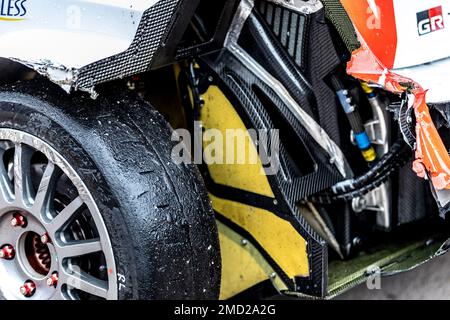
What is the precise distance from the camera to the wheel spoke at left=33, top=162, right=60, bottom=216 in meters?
3.13

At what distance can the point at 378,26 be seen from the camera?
2.78 m

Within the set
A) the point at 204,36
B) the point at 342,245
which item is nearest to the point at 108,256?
the point at 204,36

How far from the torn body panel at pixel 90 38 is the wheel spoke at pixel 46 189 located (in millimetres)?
348

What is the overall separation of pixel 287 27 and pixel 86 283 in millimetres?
1221

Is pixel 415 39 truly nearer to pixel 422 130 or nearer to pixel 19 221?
pixel 422 130

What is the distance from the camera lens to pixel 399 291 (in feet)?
13.5

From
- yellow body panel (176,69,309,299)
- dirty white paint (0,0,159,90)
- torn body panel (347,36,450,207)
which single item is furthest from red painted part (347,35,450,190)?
dirty white paint (0,0,159,90)

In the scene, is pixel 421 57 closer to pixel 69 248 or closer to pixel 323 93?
pixel 323 93

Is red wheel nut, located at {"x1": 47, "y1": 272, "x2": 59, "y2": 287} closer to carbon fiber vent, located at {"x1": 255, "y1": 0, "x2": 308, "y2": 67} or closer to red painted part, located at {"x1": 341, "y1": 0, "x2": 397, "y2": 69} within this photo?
carbon fiber vent, located at {"x1": 255, "y1": 0, "x2": 308, "y2": 67}

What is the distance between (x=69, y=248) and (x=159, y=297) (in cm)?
40

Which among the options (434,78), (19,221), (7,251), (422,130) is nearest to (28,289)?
(7,251)

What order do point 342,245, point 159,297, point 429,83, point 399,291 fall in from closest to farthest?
point 429,83
point 159,297
point 342,245
point 399,291

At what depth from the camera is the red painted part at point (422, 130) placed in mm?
2748

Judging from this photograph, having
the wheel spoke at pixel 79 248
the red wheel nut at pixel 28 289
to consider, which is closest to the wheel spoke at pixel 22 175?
the wheel spoke at pixel 79 248
